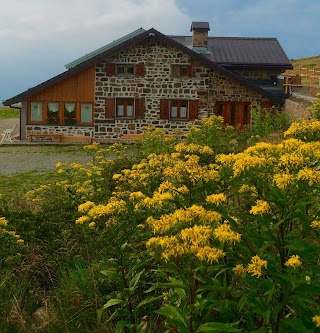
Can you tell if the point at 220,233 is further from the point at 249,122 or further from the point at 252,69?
the point at 252,69

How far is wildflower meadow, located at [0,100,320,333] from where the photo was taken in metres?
3.30

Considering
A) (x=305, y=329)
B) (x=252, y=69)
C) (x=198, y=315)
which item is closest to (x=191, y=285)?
(x=198, y=315)

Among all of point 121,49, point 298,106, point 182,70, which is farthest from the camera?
point 182,70

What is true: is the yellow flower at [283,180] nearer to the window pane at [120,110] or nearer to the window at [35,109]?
the window pane at [120,110]

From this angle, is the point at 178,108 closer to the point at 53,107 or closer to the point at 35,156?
the point at 53,107

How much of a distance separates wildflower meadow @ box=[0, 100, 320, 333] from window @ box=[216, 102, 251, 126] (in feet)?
66.4

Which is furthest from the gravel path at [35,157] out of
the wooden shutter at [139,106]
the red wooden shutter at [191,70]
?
the red wooden shutter at [191,70]

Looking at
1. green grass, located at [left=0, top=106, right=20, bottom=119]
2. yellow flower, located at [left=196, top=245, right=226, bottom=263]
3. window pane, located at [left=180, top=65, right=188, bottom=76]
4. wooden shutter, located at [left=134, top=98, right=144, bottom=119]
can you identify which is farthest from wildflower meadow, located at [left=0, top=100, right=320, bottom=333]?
green grass, located at [left=0, top=106, right=20, bottom=119]

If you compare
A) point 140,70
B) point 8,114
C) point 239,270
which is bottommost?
point 239,270

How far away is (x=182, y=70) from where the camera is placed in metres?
26.3

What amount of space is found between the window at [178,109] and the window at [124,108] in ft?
3.80

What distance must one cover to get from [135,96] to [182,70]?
A: 280 cm

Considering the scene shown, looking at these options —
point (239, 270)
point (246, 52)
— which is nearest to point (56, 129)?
point (246, 52)

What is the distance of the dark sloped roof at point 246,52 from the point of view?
97.7ft
